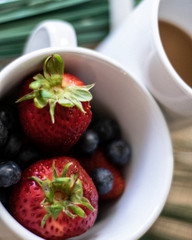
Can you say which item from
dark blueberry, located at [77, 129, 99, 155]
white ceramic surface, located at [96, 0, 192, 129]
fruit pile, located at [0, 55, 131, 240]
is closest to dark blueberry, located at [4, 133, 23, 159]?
fruit pile, located at [0, 55, 131, 240]

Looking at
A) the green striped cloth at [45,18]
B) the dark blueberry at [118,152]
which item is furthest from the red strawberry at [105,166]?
the green striped cloth at [45,18]

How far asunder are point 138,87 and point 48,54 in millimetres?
164

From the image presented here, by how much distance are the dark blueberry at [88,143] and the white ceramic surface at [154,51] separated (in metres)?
0.13

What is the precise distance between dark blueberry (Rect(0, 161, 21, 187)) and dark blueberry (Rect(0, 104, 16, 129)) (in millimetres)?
67

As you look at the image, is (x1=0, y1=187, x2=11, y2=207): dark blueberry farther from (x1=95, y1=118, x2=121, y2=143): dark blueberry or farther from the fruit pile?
(x1=95, y1=118, x2=121, y2=143): dark blueberry

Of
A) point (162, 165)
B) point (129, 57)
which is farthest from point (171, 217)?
point (129, 57)

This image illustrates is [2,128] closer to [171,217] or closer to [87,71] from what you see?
[87,71]

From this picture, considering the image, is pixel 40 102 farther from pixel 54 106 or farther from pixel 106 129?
pixel 106 129

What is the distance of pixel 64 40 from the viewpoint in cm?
64

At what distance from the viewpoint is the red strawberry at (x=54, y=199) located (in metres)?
0.51

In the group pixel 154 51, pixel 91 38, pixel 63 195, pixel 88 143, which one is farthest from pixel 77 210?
A: pixel 91 38

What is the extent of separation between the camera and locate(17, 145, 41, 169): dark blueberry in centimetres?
57

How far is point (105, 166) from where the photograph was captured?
650 mm

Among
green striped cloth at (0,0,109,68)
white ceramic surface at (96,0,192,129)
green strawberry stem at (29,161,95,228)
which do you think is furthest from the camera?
green striped cloth at (0,0,109,68)
